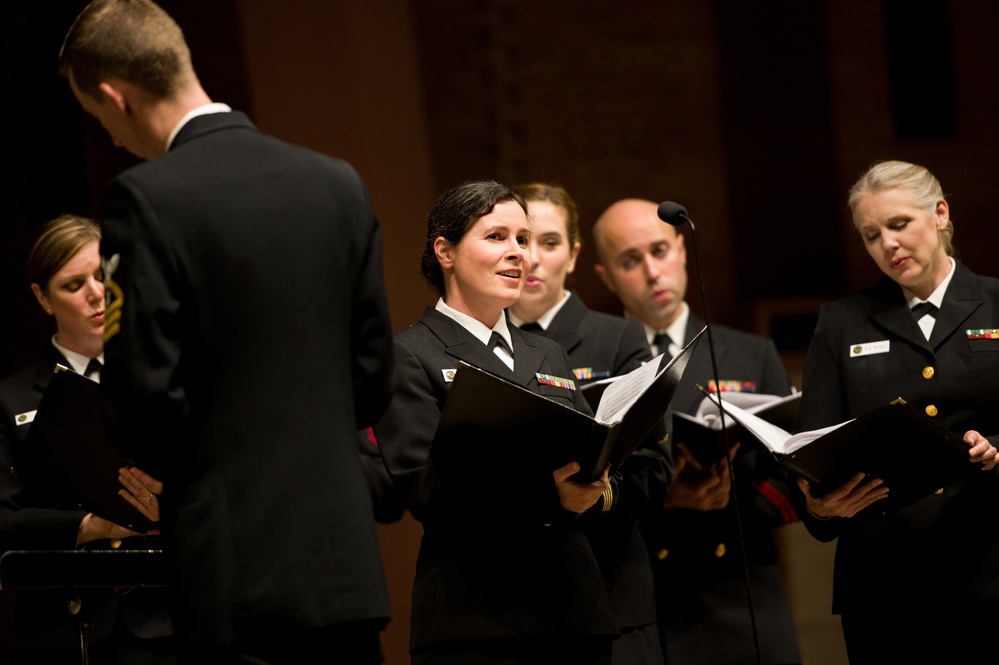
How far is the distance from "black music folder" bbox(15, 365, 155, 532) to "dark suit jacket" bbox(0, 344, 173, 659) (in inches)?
6.9

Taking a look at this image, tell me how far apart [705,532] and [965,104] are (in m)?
3.70

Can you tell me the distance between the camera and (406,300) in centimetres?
481

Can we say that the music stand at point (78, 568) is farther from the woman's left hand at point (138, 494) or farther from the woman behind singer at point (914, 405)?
the woman behind singer at point (914, 405)

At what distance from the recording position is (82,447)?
2.42 meters

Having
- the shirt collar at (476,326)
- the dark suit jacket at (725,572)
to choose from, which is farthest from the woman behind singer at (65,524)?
the dark suit jacket at (725,572)

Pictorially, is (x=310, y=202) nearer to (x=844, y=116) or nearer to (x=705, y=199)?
(x=705, y=199)

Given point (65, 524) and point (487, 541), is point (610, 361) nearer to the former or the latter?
point (487, 541)

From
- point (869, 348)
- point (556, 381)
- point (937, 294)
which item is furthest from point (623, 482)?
point (937, 294)

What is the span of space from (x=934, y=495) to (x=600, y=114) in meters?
2.99

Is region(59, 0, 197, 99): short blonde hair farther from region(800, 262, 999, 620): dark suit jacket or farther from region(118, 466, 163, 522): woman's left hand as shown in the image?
region(800, 262, 999, 620): dark suit jacket

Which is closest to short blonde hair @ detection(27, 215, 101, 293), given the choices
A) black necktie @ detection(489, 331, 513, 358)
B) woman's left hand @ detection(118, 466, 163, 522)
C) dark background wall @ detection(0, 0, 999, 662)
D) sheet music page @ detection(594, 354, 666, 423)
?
woman's left hand @ detection(118, 466, 163, 522)

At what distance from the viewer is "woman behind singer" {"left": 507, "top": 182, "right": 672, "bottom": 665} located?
9.59 feet

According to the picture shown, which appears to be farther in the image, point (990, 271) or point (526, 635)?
point (990, 271)

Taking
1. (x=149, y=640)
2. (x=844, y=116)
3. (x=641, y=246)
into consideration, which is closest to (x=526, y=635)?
(x=149, y=640)
